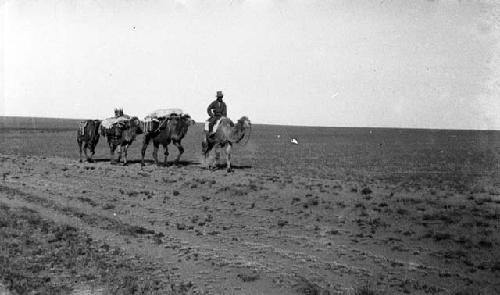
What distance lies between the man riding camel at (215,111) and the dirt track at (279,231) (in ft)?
10.2

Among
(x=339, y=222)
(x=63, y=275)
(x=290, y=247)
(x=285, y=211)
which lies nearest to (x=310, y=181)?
(x=285, y=211)

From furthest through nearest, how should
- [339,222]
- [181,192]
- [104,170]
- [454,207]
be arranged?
[104,170] → [181,192] → [454,207] → [339,222]

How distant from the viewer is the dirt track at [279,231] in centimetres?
891

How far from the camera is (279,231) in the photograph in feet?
40.1

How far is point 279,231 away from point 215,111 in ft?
36.2

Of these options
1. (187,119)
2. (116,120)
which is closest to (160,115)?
(187,119)

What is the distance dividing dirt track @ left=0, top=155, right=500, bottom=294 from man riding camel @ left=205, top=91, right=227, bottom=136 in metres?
3.11

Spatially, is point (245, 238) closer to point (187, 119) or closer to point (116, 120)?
point (187, 119)

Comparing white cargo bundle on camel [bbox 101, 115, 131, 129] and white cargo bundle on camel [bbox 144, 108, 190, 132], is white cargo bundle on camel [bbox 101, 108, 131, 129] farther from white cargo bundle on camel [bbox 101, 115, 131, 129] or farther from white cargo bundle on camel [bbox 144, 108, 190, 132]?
white cargo bundle on camel [bbox 144, 108, 190, 132]

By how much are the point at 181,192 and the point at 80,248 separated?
22.0 ft

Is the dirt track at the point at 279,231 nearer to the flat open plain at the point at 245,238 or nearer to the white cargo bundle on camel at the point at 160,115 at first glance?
the flat open plain at the point at 245,238

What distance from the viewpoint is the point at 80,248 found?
10.6m

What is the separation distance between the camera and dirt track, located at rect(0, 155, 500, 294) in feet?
29.2

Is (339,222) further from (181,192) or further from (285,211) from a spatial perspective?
(181,192)
